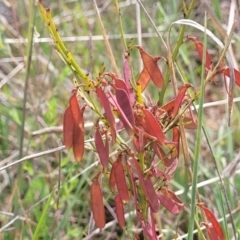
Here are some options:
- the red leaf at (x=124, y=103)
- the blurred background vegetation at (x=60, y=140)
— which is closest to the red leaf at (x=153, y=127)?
the red leaf at (x=124, y=103)

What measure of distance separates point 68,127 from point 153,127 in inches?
3.2

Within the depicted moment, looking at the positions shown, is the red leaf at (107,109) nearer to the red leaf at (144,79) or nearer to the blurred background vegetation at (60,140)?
the red leaf at (144,79)

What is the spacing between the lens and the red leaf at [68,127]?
0.54m

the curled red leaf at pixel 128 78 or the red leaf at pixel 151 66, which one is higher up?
the red leaf at pixel 151 66

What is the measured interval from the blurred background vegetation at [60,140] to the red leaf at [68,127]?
0.26 metres

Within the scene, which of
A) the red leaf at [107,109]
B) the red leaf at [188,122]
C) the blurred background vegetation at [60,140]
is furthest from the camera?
the blurred background vegetation at [60,140]

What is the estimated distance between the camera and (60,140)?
93 cm

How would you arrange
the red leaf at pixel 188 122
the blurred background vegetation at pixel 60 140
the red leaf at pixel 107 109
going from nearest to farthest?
the red leaf at pixel 107 109 < the red leaf at pixel 188 122 < the blurred background vegetation at pixel 60 140

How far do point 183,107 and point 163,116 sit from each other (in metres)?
0.02

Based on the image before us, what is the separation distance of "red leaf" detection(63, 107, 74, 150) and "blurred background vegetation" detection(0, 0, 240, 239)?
0.26m

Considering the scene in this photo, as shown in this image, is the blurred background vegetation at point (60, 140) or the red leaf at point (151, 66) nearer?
the red leaf at point (151, 66)

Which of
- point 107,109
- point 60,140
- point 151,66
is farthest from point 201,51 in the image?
point 60,140

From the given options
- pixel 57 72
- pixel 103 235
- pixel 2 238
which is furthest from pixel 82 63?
pixel 2 238

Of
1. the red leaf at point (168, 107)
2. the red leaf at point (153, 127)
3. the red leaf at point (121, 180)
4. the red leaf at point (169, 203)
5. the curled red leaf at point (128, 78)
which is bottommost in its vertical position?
the red leaf at point (169, 203)
